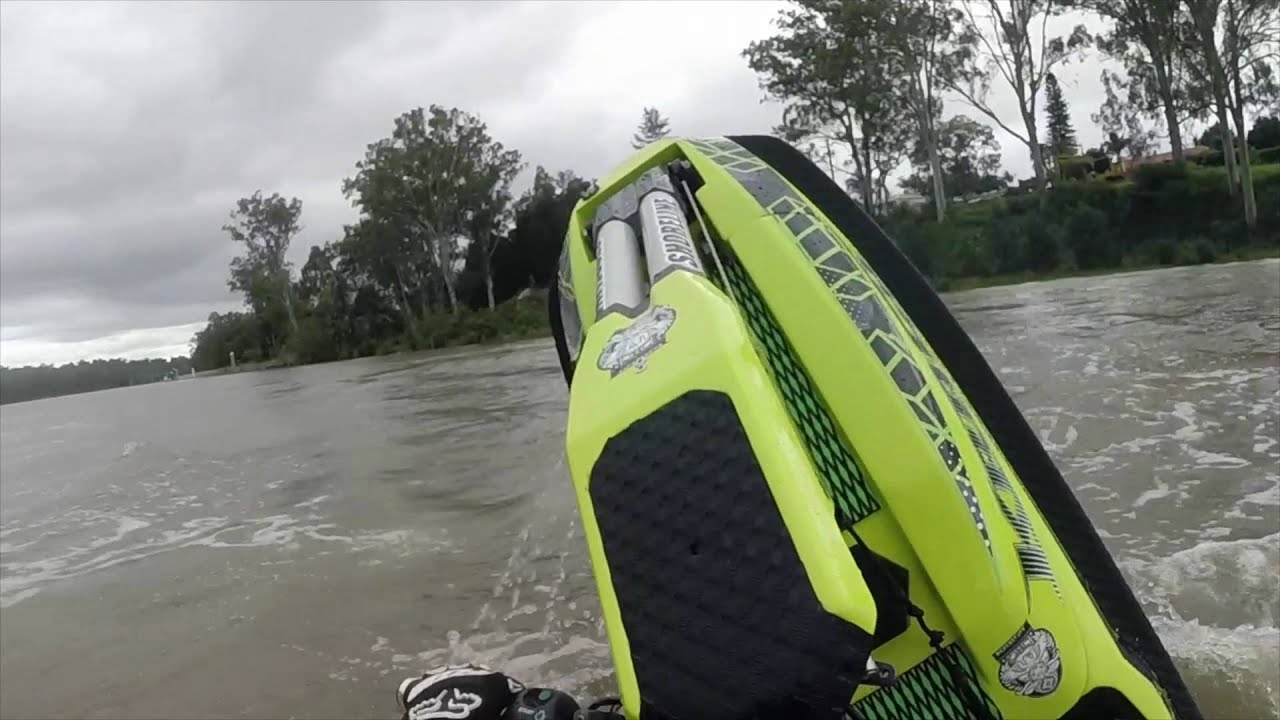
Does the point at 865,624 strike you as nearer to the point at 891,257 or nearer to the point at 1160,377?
the point at 891,257

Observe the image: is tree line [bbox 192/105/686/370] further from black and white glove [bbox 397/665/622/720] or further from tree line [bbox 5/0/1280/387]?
black and white glove [bbox 397/665/622/720]

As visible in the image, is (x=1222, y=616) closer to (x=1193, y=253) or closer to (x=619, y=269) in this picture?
(x=619, y=269)

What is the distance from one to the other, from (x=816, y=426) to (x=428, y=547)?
2.61 m

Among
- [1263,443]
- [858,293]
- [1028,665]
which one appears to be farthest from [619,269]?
[1263,443]

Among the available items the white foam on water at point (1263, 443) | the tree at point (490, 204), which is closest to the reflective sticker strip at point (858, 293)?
the white foam on water at point (1263, 443)

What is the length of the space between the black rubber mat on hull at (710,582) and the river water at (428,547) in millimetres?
1437

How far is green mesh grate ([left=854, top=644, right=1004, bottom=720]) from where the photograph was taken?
115 centimetres

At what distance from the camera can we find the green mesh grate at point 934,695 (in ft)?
3.78

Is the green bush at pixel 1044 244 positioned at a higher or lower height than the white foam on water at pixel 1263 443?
higher

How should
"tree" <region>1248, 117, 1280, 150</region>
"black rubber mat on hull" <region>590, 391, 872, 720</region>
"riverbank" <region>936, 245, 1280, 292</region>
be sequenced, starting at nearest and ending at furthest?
"black rubber mat on hull" <region>590, 391, 872, 720</region> → "riverbank" <region>936, 245, 1280, 292</region> → "tree" <region>1248, 117, 1280, 150</region>

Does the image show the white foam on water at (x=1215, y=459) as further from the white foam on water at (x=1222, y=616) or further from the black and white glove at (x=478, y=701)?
the black and white glove at (x=478, y=701)

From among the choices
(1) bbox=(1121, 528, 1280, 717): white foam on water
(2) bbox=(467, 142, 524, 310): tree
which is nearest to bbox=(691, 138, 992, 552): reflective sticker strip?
(1) bbox=(1121, 528, 1280, 717): white foam on water

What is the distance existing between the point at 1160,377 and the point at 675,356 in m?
5.06

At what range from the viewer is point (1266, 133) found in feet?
86.1
